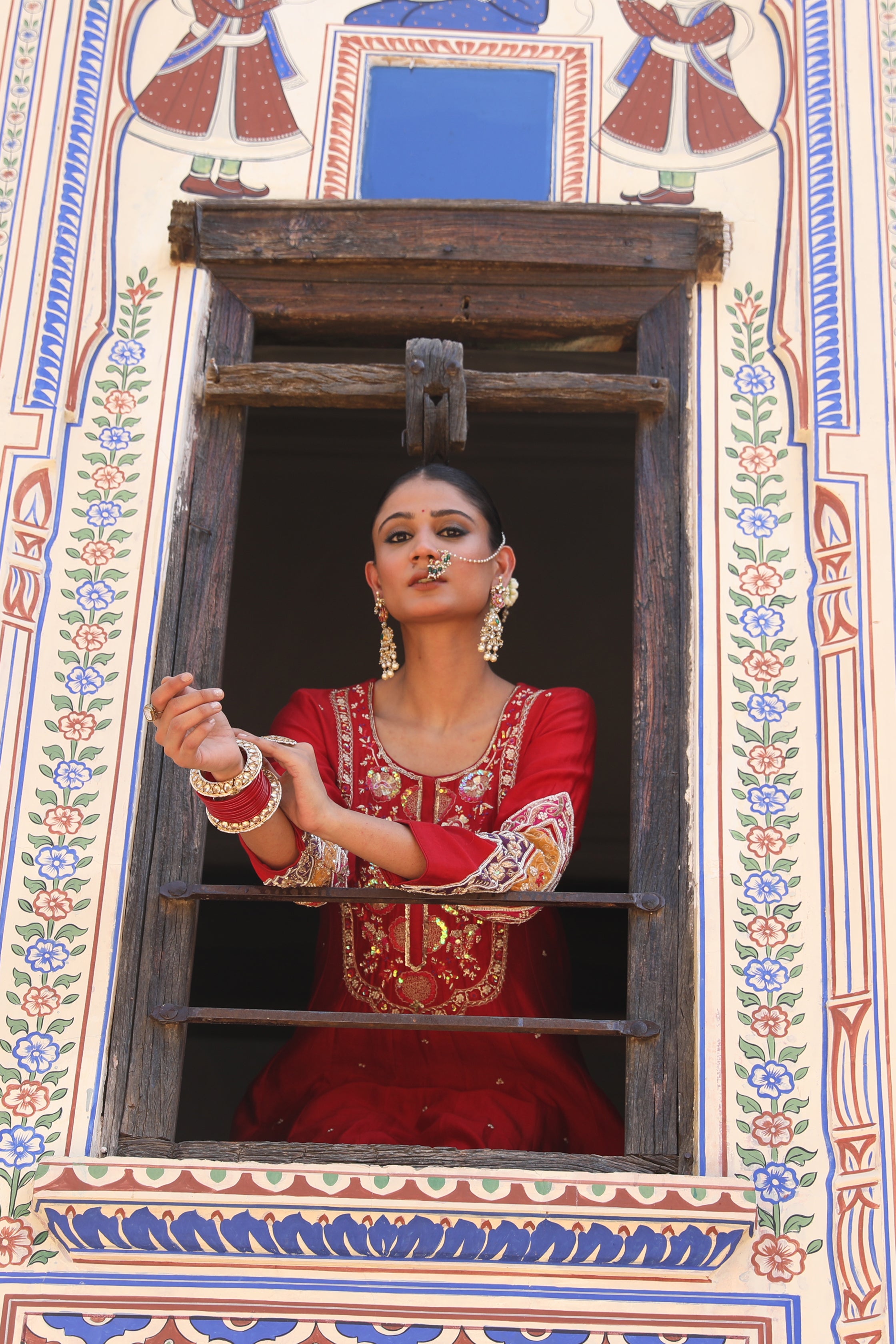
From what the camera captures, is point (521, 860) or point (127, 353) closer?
point (521, 860)

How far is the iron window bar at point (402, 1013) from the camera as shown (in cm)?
341

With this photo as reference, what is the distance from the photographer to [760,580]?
3875 mm

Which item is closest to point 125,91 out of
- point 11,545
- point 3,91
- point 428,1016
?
point 3,91

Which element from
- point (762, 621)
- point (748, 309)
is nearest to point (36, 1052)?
point (762, 621)

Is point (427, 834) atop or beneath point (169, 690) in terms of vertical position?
beneath

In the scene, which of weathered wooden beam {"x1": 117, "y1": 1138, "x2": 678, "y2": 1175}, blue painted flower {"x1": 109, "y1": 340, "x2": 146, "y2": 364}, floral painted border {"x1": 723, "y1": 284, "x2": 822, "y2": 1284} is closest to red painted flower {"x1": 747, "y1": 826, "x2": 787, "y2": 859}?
floral painted border {"x1": 723, "y1": 284, "x2": 822, "y2": 1284}

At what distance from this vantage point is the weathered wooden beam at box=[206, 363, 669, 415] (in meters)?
4.09

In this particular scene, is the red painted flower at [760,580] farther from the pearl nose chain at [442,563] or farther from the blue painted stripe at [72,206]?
the blue painted stripe at [72,206]

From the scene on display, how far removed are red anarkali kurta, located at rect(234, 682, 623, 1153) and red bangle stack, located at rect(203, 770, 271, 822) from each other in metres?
0.19

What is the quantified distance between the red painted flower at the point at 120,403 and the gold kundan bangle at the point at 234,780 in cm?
100

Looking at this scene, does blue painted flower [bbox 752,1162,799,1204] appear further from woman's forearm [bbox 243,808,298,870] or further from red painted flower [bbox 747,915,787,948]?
woman's forearm [bbox 243,808,298,870]

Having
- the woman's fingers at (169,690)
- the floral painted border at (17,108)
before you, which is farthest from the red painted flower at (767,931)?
the floral painted border at (17,108)

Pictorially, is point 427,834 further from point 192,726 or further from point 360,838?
point 192,726

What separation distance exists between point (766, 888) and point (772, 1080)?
1.25 feet
